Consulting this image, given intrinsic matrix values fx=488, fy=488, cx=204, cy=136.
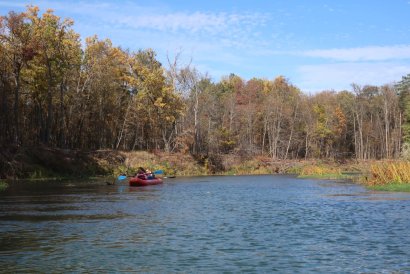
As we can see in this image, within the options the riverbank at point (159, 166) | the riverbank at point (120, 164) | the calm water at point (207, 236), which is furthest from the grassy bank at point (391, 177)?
the riverbank at point (120, 164)

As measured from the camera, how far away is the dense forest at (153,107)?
59031mm

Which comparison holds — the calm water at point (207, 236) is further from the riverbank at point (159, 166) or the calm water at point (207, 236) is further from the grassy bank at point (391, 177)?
the riverbank at point (159, 166)

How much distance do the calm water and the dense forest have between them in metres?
32.5

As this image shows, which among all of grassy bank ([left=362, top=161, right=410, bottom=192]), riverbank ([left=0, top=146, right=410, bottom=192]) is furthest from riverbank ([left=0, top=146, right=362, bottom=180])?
grassy bank ([left=362, top=161, right=410, bottom=192])

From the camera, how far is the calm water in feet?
44.2

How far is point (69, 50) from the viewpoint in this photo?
62.4 metres

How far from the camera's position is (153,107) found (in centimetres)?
7581

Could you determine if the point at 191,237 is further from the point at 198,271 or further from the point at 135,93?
the point at 135,93

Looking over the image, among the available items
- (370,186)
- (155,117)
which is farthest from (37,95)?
(370,186)

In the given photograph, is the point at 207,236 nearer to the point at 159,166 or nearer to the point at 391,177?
the point at 391,177

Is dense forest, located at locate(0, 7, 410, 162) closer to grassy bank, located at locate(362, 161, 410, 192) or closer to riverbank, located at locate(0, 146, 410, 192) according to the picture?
riverbank, located at locate(0, 146, 410, 192)

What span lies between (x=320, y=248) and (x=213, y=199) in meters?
17.3

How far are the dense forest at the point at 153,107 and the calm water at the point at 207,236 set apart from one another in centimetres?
3254

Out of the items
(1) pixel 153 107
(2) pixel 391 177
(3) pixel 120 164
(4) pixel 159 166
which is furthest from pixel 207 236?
(1) pixel 153 107
